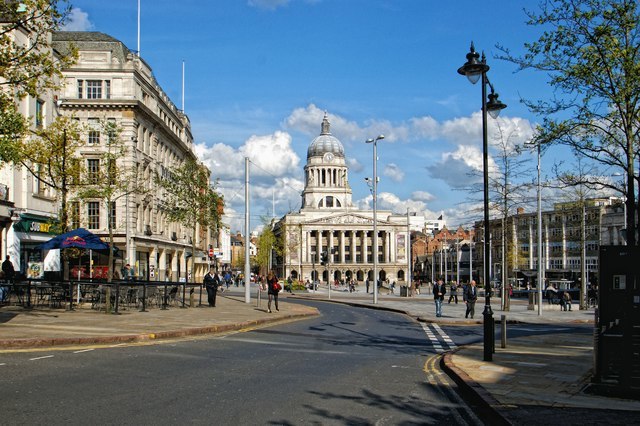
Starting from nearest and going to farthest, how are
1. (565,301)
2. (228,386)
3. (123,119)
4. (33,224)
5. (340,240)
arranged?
(228,386) < (33,224) < (565,301) < (123,119) < (340,240)

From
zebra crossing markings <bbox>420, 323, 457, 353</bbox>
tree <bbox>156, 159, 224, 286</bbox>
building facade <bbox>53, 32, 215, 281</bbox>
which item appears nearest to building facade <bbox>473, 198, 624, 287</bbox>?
tree <bbox>156, 159, 224, 286</bbox>

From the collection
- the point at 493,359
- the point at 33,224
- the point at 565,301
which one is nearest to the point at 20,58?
the point at 493,359

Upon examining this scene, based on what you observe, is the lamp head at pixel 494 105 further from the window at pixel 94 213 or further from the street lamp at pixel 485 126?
the window at pixel 94 213

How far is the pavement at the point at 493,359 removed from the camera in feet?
28.9

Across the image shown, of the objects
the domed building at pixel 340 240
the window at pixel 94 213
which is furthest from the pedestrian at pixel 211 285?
the domed building at pixel 340 240

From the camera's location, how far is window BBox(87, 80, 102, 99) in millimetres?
56375

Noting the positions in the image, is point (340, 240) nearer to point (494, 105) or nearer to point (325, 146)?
point (325, 146)

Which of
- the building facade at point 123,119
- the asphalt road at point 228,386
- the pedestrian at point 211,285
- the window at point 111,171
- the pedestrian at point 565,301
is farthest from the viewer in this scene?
the building facade at point 123,119

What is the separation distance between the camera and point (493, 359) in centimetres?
1435

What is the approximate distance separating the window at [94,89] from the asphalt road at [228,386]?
44.2 metres

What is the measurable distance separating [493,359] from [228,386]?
21.5ft

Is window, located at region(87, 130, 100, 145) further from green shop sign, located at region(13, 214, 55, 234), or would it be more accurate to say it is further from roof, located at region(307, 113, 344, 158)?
roof, located at region(307, 113, 344, 158)

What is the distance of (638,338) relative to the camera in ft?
31.4

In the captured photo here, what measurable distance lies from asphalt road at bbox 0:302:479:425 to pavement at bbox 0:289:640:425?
58cm
